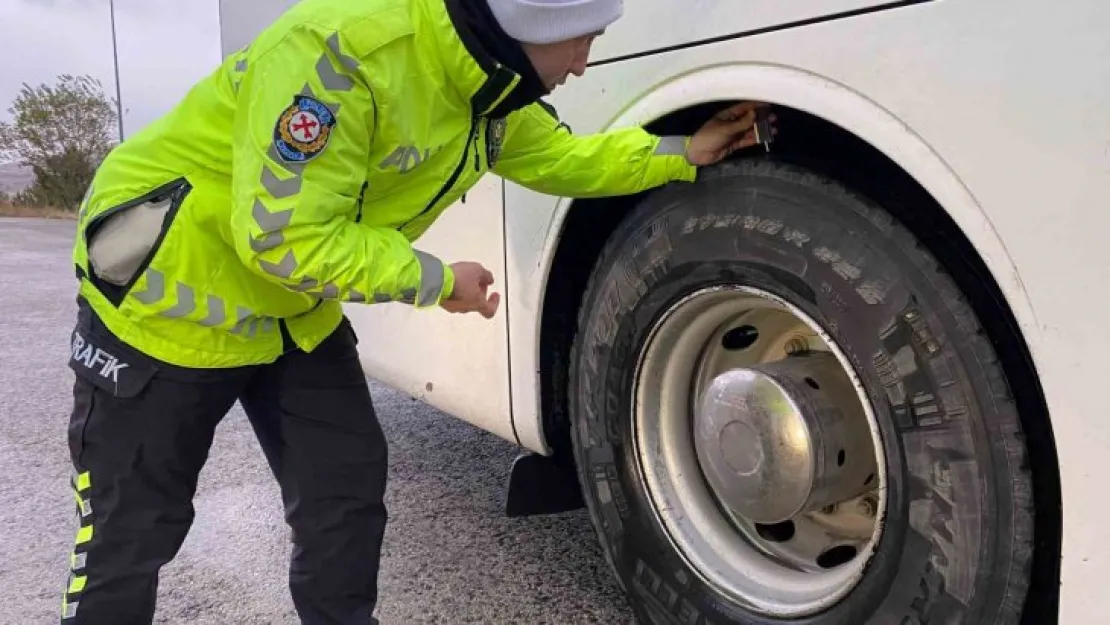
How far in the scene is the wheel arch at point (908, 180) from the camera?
127cm

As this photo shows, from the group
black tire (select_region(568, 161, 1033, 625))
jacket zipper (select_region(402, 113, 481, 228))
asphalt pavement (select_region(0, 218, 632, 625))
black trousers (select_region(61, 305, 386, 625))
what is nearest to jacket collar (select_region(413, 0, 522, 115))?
jacket zipper (select_region(402, 113, 481, 228))

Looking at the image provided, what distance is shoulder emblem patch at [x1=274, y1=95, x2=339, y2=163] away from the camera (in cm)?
142

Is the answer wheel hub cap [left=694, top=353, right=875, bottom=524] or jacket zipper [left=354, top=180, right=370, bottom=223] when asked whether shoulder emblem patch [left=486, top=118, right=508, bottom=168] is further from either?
wheel hub cap [left=694, top=353, right=875, bottom=524]

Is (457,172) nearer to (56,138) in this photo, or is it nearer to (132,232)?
(132,232)

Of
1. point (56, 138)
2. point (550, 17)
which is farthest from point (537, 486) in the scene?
point (56, 138)

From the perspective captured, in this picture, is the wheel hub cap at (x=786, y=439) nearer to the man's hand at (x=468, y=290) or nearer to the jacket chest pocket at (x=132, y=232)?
the man's hand at (x=468, y=290)

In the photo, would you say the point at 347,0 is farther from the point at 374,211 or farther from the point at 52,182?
the point at 52,182

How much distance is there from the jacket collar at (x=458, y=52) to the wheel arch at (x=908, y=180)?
1.19 ft

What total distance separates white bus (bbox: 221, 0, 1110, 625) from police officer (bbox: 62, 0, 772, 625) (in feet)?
0.53

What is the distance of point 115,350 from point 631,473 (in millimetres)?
1010

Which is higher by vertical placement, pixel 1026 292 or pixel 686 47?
pixel 686 47

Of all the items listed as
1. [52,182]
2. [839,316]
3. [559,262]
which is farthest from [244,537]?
[52,182]

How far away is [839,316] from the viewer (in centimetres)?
147

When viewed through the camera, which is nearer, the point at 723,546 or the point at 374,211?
the point at 374,211
